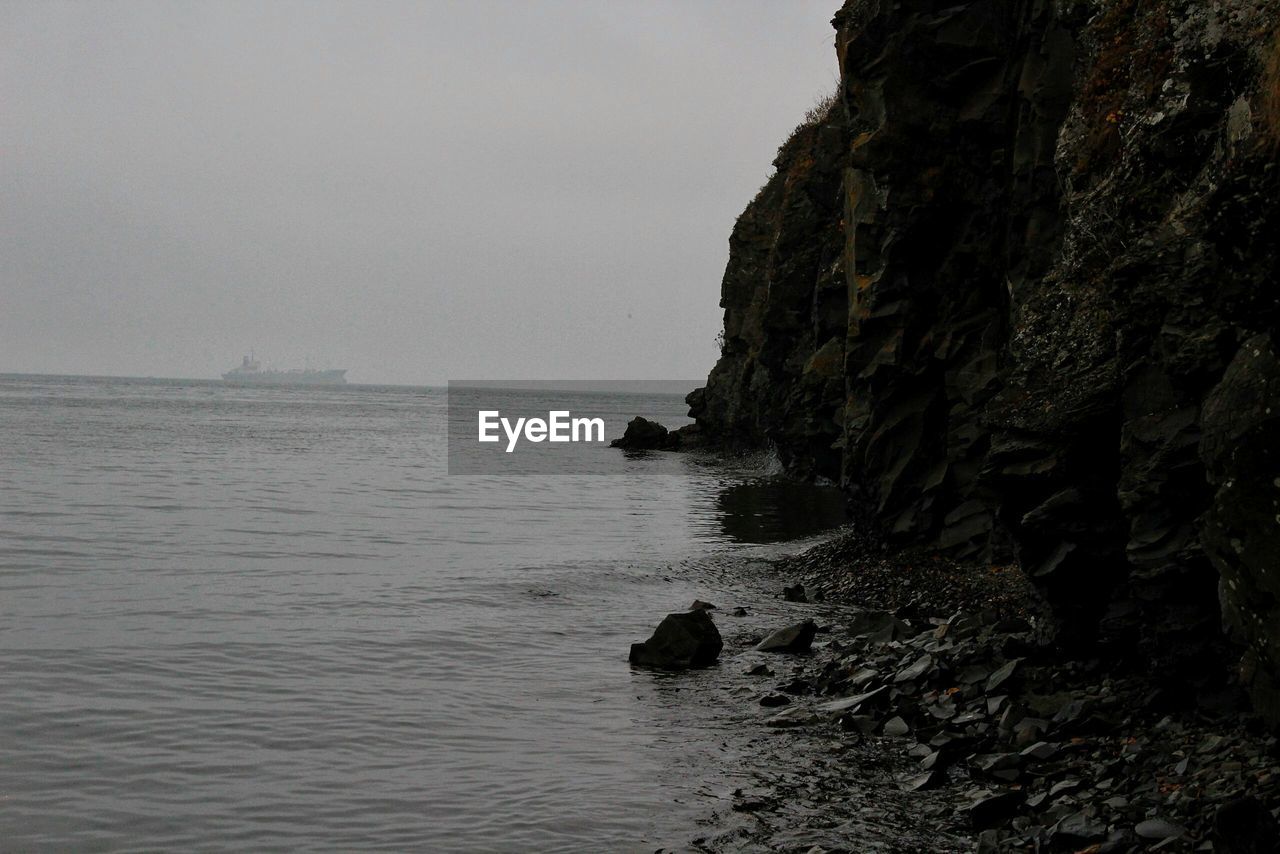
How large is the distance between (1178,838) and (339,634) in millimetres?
15010

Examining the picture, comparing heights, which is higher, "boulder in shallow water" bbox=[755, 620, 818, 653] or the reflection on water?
the reflection on water

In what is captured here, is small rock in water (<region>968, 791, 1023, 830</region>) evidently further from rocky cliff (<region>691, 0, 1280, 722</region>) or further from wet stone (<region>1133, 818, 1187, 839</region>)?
rocky cliff (<region>691, 0, 1280, 722</region>)

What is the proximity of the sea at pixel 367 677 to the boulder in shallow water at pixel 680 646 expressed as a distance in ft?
1.38

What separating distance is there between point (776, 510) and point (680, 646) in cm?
2321

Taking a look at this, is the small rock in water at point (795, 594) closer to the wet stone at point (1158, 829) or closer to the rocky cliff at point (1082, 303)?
the rocky cliff at point (1082, 303)

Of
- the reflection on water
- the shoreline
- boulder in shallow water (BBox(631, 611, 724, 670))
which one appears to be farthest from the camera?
the reflection on water

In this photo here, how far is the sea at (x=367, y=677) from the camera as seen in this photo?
11.4 metres

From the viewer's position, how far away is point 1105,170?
14344mm

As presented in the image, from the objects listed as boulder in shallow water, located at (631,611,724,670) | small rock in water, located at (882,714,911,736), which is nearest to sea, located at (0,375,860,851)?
boulder in shallow water, located at (631,611,724,670)

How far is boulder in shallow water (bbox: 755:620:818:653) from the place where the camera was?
18906 millimetres

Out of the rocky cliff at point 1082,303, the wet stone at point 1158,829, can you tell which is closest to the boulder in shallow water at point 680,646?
the rocky cliff at point 1082,303

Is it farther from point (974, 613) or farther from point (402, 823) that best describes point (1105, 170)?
point (402, 823)

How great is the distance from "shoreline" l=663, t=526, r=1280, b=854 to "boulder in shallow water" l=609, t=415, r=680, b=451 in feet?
219

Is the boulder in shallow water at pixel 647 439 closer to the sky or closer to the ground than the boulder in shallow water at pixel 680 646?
closer to the sky
